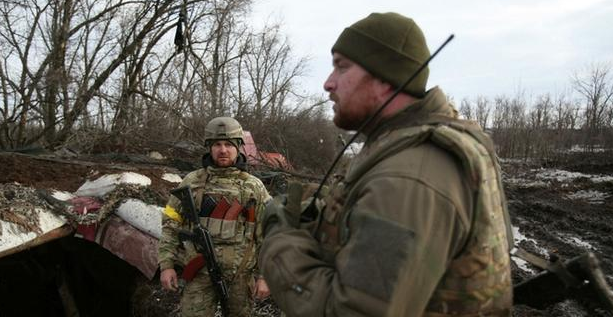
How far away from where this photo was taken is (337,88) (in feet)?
4.34

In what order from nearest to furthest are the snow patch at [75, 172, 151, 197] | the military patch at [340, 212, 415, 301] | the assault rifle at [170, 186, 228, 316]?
the military patch at [340, 212, 415, 301] < the assault rifle at [170, 186, 228, 316] < the snow patch at [75, 172, 151, 197]

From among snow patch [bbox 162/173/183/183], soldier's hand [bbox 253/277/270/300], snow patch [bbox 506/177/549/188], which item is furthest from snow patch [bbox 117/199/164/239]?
snow patch [bbox 506/177/549/188]

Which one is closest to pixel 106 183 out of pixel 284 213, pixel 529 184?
pixel 284 213

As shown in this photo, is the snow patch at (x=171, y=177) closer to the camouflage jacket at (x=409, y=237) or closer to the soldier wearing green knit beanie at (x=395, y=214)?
the soldier wearing green knit beanie at (x=395, y=214)

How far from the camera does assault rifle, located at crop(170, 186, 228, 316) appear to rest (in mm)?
2756

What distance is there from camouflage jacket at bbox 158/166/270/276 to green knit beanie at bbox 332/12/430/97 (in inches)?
72.1

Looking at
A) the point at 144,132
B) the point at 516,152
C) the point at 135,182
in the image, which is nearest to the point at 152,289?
the point at 135,182

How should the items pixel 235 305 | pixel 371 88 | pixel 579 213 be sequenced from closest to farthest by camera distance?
1. pixel 371 88
2. pixel 235 305
3. pixel 579 213

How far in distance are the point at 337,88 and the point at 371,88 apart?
0.34 feet

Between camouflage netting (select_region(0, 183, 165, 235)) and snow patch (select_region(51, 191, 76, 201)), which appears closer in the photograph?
camouflage netting (select_region(0, 183, 165, 235))

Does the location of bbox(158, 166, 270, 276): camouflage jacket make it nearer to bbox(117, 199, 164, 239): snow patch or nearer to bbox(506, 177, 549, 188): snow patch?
bbox(117, 199, 164, 239): snow patch

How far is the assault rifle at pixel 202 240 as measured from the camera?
108 inches

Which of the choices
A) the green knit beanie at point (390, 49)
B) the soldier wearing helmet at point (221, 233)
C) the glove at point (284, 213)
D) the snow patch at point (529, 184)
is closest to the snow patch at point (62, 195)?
the soldier wearing helmet at point (221, 233)

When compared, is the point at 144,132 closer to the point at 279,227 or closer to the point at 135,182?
the point at 135,182
